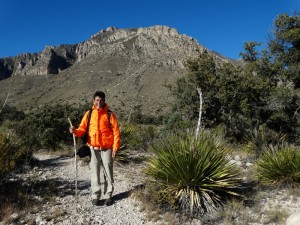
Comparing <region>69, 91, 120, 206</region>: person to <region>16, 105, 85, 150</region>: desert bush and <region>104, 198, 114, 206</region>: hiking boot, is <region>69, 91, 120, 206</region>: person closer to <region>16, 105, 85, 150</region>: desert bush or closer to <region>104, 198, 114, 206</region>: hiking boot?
<region>104, 198, 114, 206</region>: hiking boot

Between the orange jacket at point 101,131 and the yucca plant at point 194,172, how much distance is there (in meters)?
0.91

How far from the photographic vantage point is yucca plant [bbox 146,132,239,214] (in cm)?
627

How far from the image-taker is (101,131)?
6527mm

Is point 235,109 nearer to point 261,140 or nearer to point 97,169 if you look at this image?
point 261,140

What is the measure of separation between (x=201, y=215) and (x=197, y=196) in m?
0.32

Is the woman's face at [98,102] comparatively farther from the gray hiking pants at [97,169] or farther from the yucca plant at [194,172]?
the yucca plant at [194,172]

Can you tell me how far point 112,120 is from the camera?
6617mm

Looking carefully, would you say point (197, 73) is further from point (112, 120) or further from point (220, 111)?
point (112, 120)

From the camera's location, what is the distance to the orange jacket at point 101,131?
21.3 feet

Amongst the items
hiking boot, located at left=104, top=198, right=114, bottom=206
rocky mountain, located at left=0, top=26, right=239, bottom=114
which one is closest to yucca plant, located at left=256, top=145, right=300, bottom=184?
hiking boot, located at left=104, top=198, right=114, bottom=206

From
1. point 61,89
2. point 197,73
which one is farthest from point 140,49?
point 197,73

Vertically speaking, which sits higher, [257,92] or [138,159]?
[257,92]

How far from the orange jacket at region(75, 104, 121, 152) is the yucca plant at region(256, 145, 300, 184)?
3.38 m

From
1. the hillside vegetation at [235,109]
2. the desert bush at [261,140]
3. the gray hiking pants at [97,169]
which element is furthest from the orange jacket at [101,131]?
the desert bush at [261,140]
